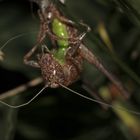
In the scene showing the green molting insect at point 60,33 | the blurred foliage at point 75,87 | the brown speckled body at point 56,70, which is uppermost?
the green molting insect at point 60,33

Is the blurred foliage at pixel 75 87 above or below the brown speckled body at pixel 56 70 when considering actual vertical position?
below

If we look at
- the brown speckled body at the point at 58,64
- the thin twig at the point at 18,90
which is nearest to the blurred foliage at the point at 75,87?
the thin twig at the point at 18,90

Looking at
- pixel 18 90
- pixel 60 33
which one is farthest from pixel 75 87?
pixel 60 33

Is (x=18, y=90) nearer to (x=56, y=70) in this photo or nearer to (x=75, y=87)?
(x=75, y=87)

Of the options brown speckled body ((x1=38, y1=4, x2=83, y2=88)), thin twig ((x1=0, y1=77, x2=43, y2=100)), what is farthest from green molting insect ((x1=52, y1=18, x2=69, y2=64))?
thin twig ((x1=0, y1=77, x2=43, y2=100))

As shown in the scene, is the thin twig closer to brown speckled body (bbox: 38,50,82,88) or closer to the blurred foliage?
the blurred foliage

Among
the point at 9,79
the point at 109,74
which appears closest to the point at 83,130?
the point at 9,79

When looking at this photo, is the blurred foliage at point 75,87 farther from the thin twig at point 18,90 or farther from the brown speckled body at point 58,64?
the brown speckled body at point 58,64

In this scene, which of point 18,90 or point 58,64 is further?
point 18,90

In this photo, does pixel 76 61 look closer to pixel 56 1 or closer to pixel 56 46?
pixel 56 46
